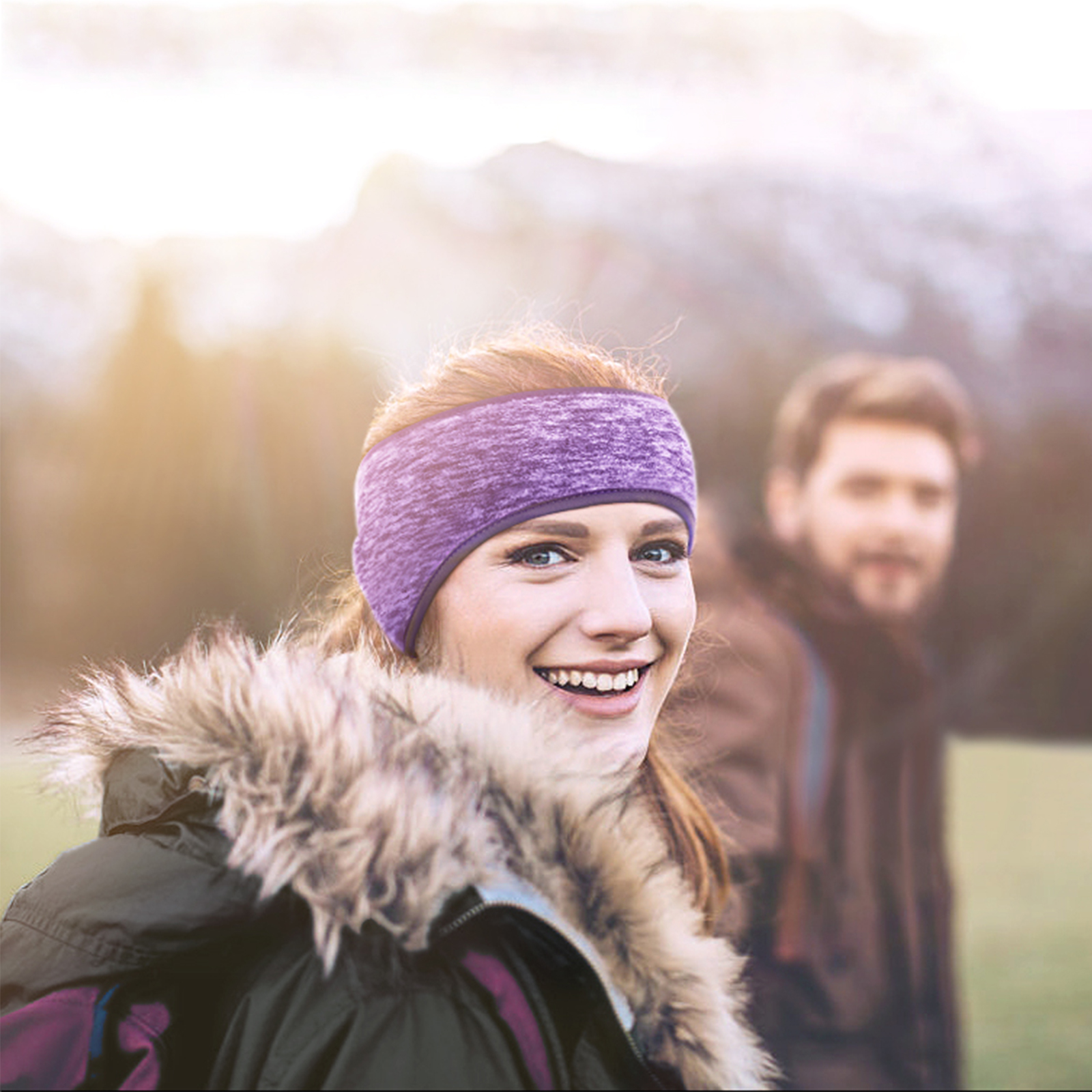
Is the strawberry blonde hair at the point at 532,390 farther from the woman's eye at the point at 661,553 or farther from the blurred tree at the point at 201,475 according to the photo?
the blurred tree at the point at 201,475

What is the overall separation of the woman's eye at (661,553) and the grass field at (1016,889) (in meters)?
3.16

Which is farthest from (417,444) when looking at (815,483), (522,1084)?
(815,483)

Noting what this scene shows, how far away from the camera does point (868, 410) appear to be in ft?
17.9

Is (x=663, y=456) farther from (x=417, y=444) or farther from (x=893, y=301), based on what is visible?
(x=893, y=301)

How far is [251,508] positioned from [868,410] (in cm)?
368

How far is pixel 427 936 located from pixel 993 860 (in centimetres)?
687

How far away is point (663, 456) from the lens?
55.5 inches

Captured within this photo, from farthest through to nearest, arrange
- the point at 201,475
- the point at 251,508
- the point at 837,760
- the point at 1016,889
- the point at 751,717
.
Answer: the point at 201,475, the point at 251,508, the point at 1016,889, the point at 837,760, the point at 751,717

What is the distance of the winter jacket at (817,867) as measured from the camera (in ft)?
15.7

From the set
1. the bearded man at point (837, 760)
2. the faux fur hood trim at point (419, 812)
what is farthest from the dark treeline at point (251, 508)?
the faux fur hood trim at point (419, 812)

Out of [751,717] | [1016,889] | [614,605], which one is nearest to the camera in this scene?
[614,605]

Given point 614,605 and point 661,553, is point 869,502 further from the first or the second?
point 614,605

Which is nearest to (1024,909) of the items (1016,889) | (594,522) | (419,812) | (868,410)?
(1016,889)

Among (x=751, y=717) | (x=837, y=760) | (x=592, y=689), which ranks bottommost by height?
(x=837, y=760)
